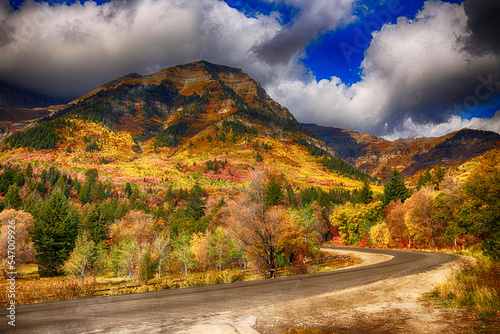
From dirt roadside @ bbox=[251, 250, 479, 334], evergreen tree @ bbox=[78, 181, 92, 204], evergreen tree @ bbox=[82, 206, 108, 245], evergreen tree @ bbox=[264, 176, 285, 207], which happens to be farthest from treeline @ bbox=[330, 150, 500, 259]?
evergreen tree @ bbox=[78, 181, 92, 204]

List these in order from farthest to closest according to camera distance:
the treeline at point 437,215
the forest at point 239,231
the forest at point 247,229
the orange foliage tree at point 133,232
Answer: the orange foliage tree at point 133,232 → the forest at point 247,229 → the forest at point 239,231 → the treeline at point 437,215

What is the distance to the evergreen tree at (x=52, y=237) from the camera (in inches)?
2169

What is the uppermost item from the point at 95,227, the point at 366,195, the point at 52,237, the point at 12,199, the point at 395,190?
the point at 12,199

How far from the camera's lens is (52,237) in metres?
56.4

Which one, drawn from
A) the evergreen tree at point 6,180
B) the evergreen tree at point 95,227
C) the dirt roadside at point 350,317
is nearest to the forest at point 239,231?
the evergreen tree at point 95,227

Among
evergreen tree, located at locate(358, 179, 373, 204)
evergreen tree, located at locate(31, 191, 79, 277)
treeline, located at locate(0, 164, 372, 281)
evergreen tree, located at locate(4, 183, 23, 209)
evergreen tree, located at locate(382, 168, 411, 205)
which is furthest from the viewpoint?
evergreen tree, located at locate(358, 179, 373, 204)

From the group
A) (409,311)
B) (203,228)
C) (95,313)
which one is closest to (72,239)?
(203,228)

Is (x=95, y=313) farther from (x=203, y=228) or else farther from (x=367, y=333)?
(x=203, y=228)

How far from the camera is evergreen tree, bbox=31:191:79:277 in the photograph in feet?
181

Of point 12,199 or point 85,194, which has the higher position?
point 85,194

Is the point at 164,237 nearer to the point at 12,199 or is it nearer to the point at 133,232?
the point at 133,232

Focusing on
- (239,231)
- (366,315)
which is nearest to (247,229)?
(239,231)

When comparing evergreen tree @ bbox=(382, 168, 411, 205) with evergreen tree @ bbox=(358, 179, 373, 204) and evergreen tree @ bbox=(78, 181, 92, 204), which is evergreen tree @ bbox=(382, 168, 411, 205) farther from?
evergreen tree @ bbox=(78, 181, 92, 204)

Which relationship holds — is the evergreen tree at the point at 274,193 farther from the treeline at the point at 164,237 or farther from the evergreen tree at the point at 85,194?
the evergreen tree at the point at 85,194
